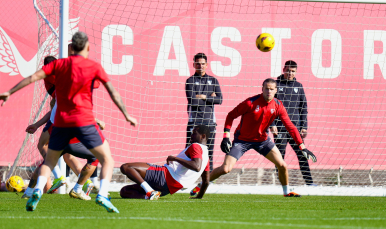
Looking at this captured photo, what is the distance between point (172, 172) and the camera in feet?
22.2

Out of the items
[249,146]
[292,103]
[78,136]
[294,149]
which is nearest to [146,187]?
[249,146]

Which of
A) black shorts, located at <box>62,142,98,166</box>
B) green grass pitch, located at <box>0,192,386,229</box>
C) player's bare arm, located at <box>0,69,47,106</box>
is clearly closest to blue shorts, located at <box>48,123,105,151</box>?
player's bare arm, located at <box>0,69,47,106</box>

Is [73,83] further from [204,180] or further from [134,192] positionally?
[204,180]

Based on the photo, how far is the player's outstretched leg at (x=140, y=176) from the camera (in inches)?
259

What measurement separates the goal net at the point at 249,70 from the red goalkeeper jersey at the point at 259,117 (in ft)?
6.66

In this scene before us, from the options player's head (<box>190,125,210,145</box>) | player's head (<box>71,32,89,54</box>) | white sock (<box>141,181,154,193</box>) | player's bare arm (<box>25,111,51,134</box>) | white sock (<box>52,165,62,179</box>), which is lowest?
white sock (<box>141,181,154,193</box>)

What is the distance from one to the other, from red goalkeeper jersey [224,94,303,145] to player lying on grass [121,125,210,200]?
2.86 ft

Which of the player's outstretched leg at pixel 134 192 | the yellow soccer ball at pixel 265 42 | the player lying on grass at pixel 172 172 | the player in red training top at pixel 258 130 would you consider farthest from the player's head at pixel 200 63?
the player's outstretched leg at pixel 134 192

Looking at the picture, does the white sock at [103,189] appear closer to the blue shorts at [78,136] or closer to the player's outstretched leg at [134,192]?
the blue shorts at [78,136]

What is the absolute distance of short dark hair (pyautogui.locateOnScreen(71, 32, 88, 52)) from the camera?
15.0 feet

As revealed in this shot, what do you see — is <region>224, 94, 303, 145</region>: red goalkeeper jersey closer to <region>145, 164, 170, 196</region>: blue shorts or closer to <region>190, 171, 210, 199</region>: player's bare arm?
<region>190, 171, 210, 199</region>: player's bare arm

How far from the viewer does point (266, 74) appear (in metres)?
9.77

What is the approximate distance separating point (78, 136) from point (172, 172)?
2.36 meters

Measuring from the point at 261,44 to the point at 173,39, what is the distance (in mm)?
2295
